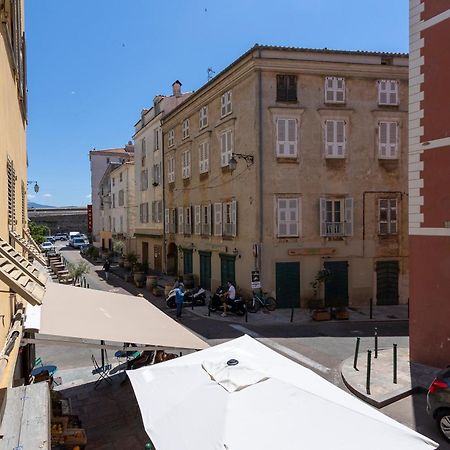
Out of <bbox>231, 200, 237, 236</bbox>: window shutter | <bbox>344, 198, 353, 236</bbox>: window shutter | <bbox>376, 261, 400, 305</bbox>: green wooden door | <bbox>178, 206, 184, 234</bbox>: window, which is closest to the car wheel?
<bbox>344, 198, 353, 236</bbox>: window shutter

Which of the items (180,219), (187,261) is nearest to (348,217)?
(187,261)

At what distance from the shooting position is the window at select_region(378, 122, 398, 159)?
19.9 meters

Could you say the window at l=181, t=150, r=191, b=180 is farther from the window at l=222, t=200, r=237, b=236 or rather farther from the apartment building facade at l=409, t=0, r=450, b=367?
the apartment building facade at l=409, t=0, r=450, b=367

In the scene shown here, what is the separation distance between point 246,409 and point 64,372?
753 centimetres

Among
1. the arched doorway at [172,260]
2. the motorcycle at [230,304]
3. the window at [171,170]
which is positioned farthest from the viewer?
the arched doorway at [172,260]

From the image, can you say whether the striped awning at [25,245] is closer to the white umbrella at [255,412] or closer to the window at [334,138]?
the white umbrella at [255,412]

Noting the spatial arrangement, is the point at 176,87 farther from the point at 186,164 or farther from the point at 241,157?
the point at 241,157

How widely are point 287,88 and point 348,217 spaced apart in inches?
263

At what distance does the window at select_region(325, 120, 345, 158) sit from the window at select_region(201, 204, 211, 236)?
291 inches

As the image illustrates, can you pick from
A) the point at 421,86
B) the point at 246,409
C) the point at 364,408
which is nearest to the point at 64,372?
the point at 246,409

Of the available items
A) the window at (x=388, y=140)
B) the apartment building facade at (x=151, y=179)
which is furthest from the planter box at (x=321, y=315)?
the apartment building facade at (x=151, y=179)

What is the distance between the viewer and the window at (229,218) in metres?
20.5

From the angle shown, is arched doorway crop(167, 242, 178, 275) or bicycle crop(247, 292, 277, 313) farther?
arched doorway crop(167, 242, 178, 275)

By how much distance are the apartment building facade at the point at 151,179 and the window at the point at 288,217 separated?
13.5 m
